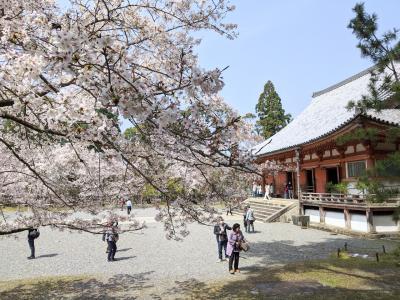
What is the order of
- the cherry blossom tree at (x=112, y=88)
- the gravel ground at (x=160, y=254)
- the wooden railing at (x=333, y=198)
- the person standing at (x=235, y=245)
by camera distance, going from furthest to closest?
the wooden railing at (x=333, y=198), the gravel ground at (x=160, y=254), the person standing at (x=235, y=245), the cherry blossom tree at (x=112, y=88)

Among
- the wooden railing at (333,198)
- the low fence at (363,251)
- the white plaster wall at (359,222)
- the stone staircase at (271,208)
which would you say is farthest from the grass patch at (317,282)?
the stone staircase at (271,208)

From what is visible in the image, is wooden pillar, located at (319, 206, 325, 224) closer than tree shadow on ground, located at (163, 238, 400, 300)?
No

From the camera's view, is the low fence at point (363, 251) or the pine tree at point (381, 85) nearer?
the pine tree at point (381, 85)

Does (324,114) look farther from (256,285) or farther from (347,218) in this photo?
(256,285)

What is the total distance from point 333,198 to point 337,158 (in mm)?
2337

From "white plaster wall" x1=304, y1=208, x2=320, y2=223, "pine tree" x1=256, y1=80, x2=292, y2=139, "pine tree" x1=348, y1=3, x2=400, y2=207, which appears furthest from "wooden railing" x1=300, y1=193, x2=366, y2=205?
"pine tree" x1=256, y1=80, x2=292, y2=139

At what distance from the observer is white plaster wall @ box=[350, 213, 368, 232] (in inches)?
618

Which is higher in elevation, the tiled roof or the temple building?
the tiled roof

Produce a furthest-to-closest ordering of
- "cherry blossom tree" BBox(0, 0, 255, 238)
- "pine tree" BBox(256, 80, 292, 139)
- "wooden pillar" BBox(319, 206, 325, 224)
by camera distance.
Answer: "pine tree" BBox(256, 80, 292, 139)
"wooden pillar" BBox(319, 206, 325, 224)
"cherry blossom tree" BBox(0, 0, 255, 238)

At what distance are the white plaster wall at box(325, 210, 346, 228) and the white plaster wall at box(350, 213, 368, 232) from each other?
2.29ft

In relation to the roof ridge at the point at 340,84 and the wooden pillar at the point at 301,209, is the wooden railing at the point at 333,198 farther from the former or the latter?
the roof ridge at the point at 340,84

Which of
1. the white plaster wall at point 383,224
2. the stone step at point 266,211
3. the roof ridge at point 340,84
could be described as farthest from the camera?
the roof ridge at point 340,84

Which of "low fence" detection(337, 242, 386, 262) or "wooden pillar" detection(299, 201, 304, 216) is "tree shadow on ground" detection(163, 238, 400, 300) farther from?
"wooden pillar" detection(299, 201, 304, 216)

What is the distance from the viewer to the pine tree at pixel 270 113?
4575 centimetres
